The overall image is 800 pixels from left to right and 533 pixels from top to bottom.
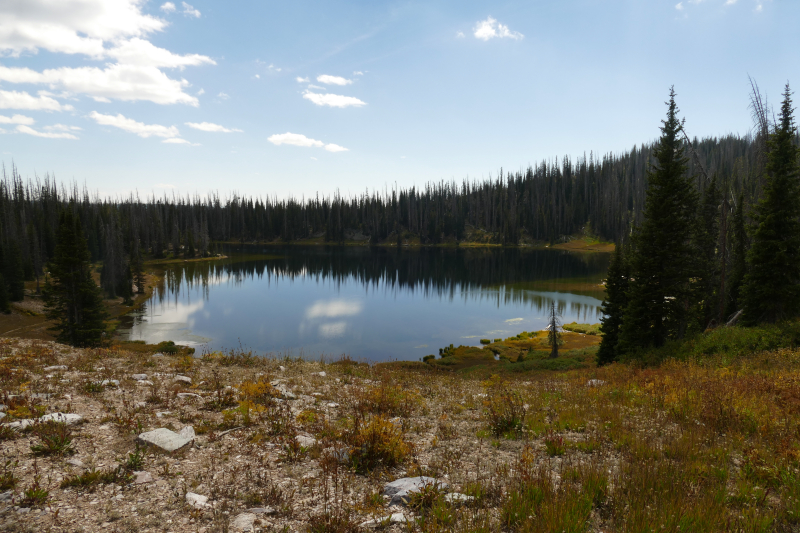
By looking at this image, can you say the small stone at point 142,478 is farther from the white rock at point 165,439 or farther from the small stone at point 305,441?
the small stone at point 305,441

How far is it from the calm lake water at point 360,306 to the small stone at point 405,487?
16083 mm

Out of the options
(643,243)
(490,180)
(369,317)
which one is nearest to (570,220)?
(490,180)

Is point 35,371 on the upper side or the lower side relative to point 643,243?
lower

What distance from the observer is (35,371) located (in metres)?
10.6

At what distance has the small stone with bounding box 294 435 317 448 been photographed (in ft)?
22.8

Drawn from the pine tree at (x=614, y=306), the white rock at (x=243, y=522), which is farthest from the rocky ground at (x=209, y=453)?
the pine tree at (x=614, y=306)

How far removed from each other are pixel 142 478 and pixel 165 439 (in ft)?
4.30

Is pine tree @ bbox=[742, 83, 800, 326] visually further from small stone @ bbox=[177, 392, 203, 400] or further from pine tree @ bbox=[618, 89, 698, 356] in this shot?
small stone @ bbox=[177, 392, 203, 400]

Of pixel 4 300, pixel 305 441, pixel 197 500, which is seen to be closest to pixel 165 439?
pixel 197 500

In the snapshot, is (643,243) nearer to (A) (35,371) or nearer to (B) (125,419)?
(B) (125,419)

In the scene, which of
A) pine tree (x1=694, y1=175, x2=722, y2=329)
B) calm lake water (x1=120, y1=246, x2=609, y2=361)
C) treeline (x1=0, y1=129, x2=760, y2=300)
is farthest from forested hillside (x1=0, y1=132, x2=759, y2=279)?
pine tree (x1=694, y1=175, x2=722, y2=329)

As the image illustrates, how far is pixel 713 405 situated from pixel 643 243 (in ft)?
64.0

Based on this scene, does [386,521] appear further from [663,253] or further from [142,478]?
[663,253]

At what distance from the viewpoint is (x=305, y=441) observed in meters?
7.12
